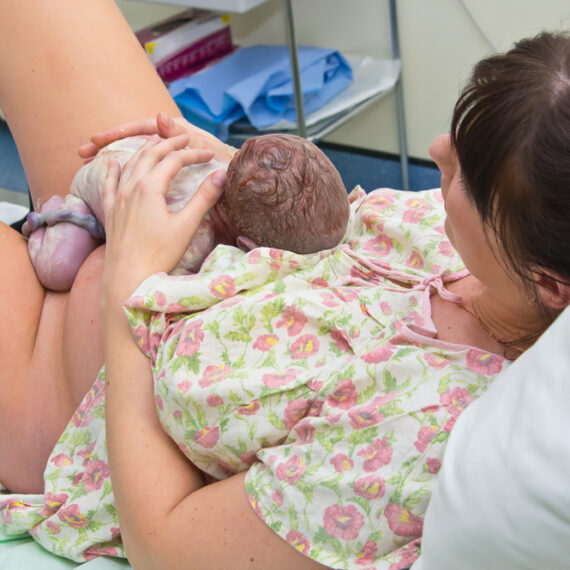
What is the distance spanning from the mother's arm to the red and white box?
1477 mm

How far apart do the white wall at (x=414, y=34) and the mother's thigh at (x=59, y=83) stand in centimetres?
161

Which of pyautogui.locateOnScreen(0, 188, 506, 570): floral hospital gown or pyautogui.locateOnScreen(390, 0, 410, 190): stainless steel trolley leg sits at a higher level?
pyautogui.locateOnScreen(0, 188, 506, 570): floral hospital gown

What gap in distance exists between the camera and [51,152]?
53.1 inches

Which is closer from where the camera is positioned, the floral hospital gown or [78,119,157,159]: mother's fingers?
the floral hospital gown

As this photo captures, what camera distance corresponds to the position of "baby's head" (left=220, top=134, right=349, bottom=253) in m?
1.12

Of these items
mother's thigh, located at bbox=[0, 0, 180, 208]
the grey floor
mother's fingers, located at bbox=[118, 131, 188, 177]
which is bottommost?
the grey floor

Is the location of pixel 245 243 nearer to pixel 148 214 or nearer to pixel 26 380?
pixel 148 214

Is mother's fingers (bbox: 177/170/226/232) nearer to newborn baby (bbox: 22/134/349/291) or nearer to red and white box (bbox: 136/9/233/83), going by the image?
newborn baby (bbox: 22/134/349/291)

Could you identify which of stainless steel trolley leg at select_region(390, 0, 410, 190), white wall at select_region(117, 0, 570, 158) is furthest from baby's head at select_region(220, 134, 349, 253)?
stainless steel trolley leg at select_region(390, 0, 410, 190)

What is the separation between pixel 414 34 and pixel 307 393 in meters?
2.14

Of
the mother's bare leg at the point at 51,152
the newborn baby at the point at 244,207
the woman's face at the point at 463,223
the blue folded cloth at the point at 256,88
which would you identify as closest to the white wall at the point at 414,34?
the blue folded cloth at the point at 256,88

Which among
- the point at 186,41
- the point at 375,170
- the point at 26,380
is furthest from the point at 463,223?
the point at 375,170

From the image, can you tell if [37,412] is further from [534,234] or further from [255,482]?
[534,234]

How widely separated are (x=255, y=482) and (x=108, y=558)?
331 millimetres
